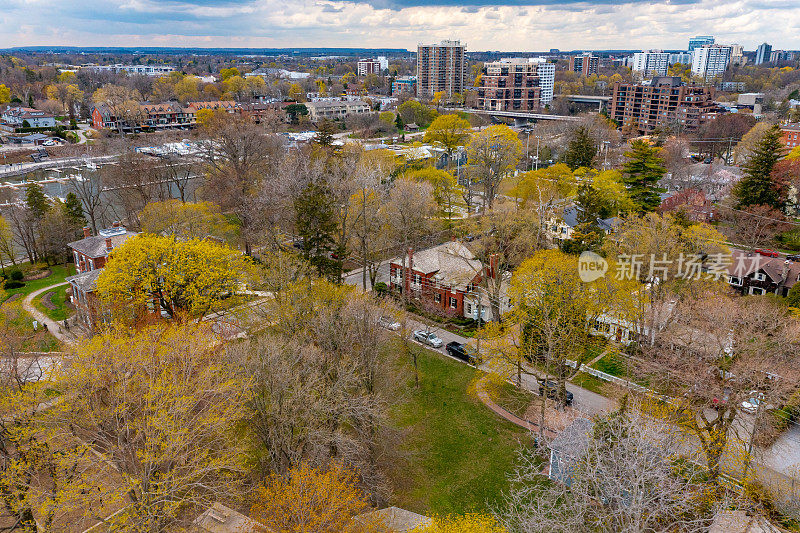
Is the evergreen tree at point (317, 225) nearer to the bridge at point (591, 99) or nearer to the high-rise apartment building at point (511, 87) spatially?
the high-rise apartment building at point (511, 87)

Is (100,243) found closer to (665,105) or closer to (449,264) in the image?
(449,264)

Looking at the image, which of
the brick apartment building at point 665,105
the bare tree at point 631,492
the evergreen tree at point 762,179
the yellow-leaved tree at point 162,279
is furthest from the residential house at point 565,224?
the brick apartment building at point 665,105

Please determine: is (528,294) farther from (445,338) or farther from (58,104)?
(58,104)

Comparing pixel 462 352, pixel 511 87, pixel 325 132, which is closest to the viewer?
pixel 462 352

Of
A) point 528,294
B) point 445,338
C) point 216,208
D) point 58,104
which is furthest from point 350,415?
point 58,104

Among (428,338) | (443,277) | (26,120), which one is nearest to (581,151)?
(443,277)

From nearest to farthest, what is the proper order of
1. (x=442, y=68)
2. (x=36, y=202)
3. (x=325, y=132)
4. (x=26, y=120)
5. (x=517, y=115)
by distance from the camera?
(x=36, y=202) < (x=325, y=132) < (x=26, y=120) < (x=517, y=115) < (x=442, y=68)

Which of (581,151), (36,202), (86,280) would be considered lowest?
(86,280)

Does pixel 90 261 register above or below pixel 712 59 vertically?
below

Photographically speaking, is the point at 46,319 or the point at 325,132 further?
the point at 325,132

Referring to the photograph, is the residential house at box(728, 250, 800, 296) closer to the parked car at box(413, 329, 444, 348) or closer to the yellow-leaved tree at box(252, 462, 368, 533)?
the parked car at box(413, 329, 444, 348)
